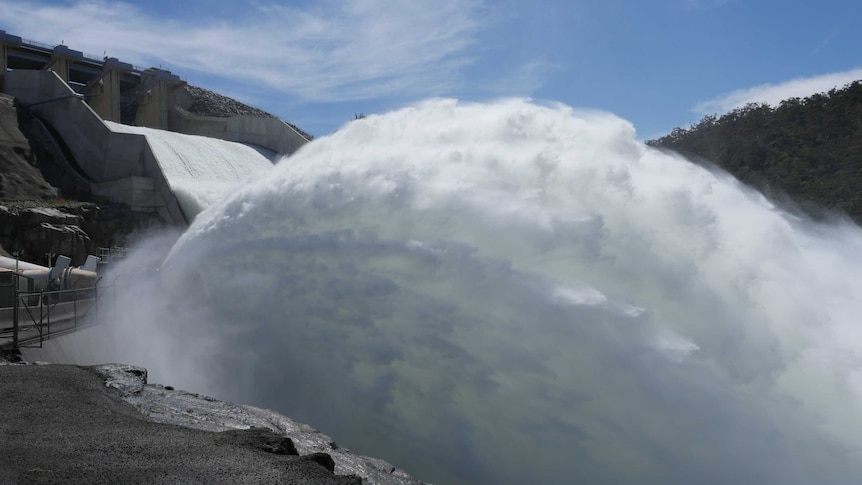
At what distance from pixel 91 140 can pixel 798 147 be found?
165ft

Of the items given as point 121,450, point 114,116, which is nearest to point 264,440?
point 121,450

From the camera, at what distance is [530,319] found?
32.0 ft

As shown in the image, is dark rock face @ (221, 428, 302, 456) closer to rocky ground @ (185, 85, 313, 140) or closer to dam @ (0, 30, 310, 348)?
dam @ (0, 30, 310, 348)

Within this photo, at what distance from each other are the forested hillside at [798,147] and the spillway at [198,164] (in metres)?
30.4

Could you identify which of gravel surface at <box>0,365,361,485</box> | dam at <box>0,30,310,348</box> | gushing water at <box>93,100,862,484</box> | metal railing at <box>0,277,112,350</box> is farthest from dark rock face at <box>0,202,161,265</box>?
gravel surface at <box>0,365,361,485</box>

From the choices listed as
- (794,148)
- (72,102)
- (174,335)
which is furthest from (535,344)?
(794,148)

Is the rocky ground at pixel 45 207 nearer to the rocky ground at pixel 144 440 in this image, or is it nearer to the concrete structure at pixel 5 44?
the concrete structure at pixel 5 44

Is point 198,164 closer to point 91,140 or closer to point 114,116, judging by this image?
point 91,140

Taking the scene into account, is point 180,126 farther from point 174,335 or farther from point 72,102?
point 174,335

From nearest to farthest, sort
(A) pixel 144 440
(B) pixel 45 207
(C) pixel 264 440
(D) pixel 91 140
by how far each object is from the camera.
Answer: (A) pixel 144 440 < (C) pixel 264 440 < (B) pixel 45 207 < (D) pixel 91 140

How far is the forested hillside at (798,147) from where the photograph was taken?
47.9 metres

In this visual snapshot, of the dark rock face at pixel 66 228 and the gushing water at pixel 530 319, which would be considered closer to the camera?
the gushing water at pixel 530 319

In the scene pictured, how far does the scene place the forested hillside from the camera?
47.9 metres

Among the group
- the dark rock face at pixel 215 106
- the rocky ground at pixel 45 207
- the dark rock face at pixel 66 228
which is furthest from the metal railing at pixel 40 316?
the dark rock face at pixel 215 106
